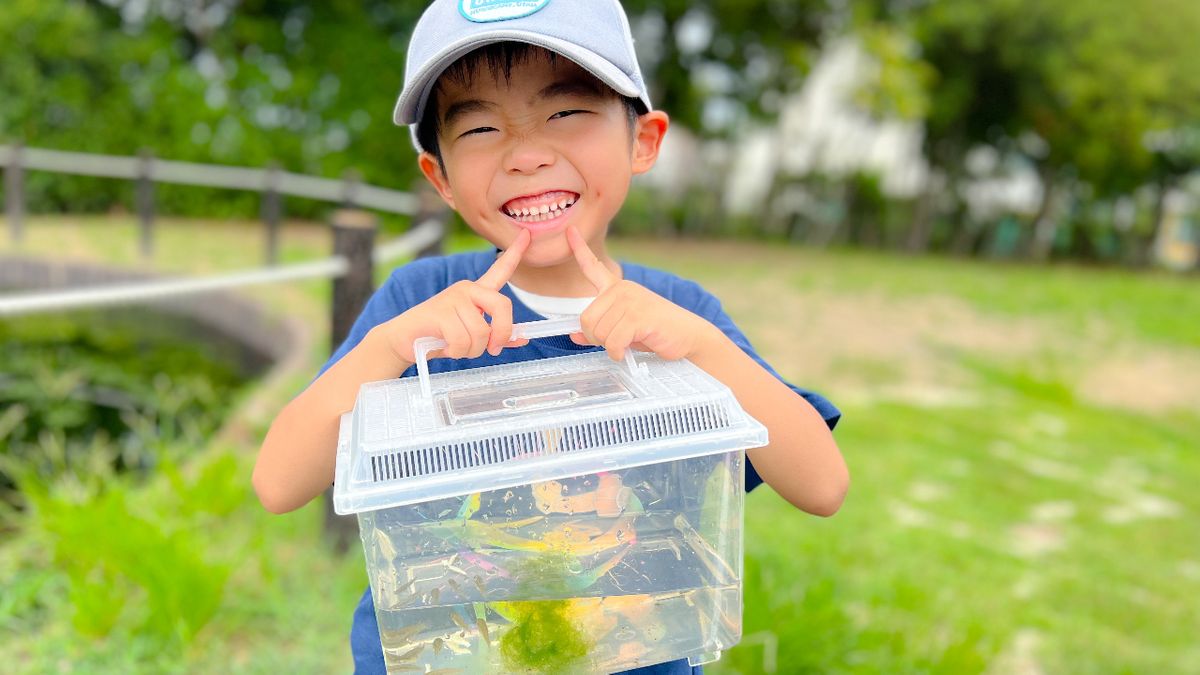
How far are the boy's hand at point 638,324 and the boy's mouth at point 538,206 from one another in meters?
0.16

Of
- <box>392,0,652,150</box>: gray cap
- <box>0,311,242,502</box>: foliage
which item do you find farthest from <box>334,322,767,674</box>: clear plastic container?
<box>0,311,242,502</box>: foliage

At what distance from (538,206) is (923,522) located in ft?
11.7

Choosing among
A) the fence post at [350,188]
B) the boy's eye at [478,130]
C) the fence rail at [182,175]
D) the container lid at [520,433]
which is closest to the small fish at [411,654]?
the container lid at [520,433]

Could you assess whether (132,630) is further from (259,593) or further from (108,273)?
(108,273)

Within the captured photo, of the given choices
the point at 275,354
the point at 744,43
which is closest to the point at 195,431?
the point at 275,354

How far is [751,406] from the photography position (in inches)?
49.3

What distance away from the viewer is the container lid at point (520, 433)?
3.14 feet

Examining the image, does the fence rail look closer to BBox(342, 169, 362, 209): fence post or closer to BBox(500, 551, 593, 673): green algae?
BBox(342, 169, 362, 209): fence post

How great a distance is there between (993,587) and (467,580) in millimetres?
3230

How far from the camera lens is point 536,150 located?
1.29 m

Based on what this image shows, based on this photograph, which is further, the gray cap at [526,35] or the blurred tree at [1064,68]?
the blurred tree at [1064,68]

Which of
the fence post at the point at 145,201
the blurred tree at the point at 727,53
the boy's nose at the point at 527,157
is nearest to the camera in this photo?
the boy's nose at the point at 527,157

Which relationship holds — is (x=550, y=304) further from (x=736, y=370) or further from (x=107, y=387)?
(x=107, y=387)

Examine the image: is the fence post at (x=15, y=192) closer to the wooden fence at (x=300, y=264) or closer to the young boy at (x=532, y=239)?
the wooden fence at (x=300, y=264)
